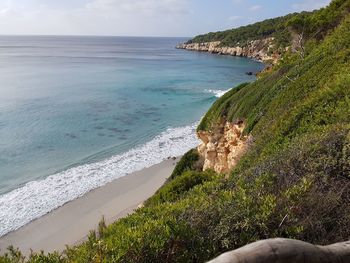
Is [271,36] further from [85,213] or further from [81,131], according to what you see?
[85,213]

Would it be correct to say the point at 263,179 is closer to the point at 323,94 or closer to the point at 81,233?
the point at 323,94

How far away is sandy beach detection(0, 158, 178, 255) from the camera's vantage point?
18391 millimetres

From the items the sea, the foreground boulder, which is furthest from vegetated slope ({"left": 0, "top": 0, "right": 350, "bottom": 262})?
the sea

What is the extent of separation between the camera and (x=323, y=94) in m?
12.2

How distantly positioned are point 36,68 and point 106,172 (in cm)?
6102

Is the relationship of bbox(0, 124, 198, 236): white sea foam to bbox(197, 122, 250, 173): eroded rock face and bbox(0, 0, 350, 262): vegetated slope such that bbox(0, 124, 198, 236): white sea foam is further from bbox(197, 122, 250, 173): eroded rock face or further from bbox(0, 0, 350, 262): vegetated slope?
bbox(0, 0, 350, 262): vegetated slope

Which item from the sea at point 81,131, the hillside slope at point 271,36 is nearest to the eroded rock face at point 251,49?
the hillside slope at point 271,36

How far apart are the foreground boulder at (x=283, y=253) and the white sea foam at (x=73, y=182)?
1766cm

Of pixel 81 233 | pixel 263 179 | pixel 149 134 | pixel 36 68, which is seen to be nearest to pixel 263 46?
pixel 36 68

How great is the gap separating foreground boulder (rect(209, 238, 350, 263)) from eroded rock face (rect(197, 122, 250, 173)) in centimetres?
1239

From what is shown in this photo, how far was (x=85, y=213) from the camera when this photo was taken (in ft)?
69.3

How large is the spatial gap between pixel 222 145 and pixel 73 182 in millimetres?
10293

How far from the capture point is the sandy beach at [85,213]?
18.4 m

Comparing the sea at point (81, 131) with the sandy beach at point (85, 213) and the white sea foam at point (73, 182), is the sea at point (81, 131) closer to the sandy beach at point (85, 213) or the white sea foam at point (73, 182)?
the white sea foam at point (73, 182)
